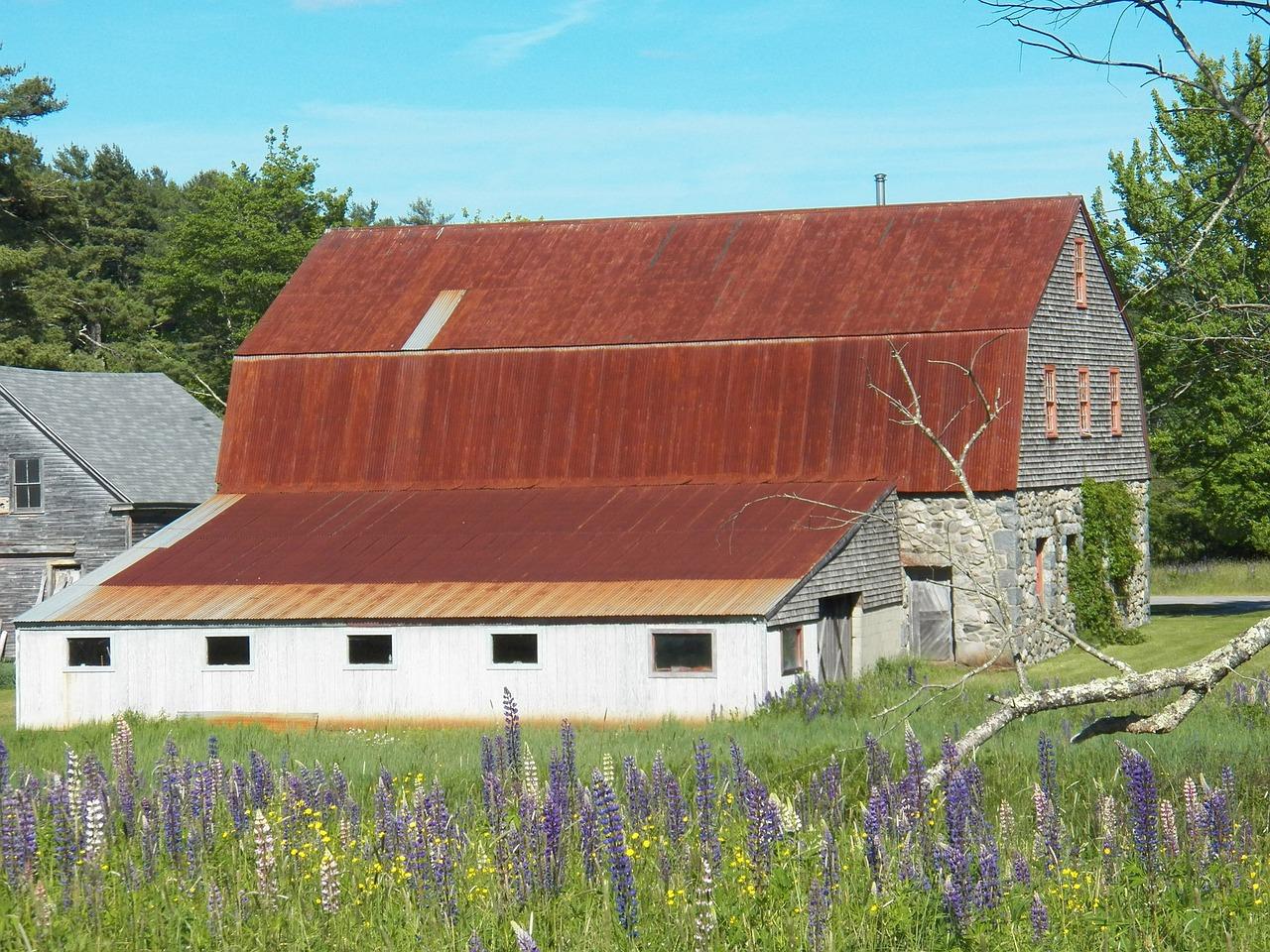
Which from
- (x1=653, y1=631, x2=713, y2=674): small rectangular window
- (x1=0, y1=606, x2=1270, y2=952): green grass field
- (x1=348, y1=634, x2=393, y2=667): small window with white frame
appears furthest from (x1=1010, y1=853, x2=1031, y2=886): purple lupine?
(x1=348, y1=634, x2=393, y2=667): small window with white frame

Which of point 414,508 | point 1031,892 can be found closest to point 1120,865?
point 1031,892

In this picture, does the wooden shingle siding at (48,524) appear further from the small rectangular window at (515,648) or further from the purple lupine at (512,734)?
the purple lupine at (512,734)

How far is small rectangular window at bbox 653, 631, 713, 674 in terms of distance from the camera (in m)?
27.5

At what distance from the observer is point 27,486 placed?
135ft

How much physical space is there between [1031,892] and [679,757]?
9127mm

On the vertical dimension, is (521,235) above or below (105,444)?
above

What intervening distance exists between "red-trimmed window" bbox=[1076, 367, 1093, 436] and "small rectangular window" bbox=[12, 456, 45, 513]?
2338 cm

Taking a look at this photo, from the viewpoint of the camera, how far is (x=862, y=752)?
16.9 m

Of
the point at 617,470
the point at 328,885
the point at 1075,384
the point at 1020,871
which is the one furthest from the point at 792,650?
the point at 1020,871

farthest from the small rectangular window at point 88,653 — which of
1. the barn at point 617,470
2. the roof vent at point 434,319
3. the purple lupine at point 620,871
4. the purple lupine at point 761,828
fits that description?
the purple lupine at point 620,871

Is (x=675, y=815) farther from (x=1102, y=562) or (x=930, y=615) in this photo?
(x=1102, y=562)

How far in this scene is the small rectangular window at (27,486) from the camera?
41156 millimetres

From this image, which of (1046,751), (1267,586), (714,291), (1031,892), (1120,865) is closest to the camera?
(1031,892)

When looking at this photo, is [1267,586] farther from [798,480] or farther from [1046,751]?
[1046,751]
